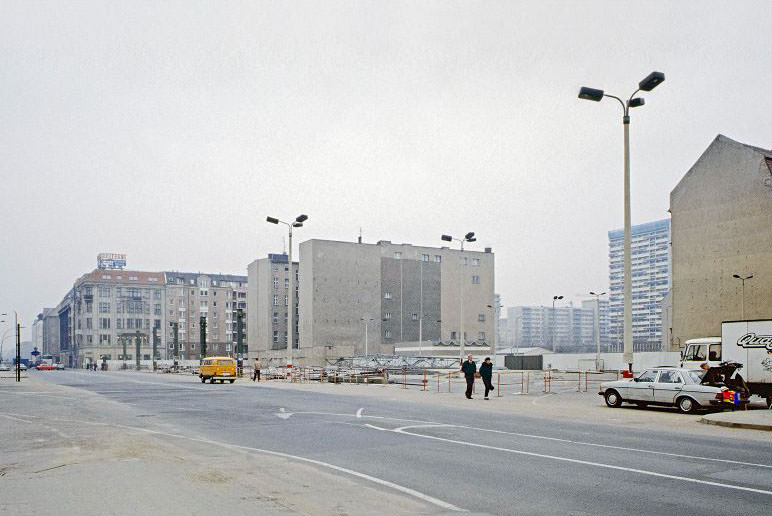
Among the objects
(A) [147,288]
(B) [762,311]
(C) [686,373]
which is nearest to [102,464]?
(C) [686,373]

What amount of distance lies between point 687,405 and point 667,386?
92 cm

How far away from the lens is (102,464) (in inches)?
400

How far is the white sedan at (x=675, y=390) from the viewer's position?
21.4m

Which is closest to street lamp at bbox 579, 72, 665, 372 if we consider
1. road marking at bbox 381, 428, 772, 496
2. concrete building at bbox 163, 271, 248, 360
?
road marking at bbox 381, 428, 772, 496

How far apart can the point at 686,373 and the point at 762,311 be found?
3482 cm

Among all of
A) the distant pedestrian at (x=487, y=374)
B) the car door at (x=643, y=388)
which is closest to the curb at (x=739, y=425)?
Answer: the car door at (x=643, y=388)

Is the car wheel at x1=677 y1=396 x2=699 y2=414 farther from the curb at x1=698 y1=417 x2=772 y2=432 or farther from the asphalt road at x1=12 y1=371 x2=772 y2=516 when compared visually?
the asphalt road at x1=12 y1=371 x2=772 y2=516

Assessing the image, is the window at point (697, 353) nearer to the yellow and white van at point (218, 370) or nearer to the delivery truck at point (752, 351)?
the delivery truck at point (752, 351)

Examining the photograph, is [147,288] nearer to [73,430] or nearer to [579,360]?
[579,360]

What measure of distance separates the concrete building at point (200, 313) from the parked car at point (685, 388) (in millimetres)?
151595

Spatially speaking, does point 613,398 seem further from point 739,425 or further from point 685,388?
point 739,425

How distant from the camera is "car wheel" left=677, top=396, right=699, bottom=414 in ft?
71.0

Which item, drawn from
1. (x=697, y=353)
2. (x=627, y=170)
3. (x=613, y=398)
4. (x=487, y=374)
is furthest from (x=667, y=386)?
(x=697, y=353)

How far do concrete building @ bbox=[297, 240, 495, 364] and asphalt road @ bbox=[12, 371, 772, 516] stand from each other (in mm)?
85490
